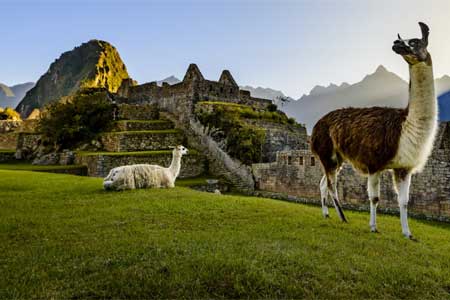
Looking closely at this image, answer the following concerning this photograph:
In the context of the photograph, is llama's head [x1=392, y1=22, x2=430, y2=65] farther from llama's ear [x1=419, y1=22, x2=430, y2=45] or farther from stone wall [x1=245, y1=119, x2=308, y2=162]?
stone wall [x1=245, y1=119, x2=308, y2=162]

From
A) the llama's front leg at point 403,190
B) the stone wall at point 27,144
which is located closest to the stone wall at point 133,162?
the stone wall at point 27,144

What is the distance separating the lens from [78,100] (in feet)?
83.0

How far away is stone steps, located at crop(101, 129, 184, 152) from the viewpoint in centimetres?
2071

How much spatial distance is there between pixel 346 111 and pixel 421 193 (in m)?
6.73

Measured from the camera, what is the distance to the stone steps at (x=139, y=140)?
2071 cm

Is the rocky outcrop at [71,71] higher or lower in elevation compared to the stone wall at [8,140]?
higher

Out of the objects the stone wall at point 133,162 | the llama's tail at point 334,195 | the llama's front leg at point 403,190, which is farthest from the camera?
the stone wall at point 133,162

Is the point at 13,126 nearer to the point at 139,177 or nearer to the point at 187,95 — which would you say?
the point at 187,95

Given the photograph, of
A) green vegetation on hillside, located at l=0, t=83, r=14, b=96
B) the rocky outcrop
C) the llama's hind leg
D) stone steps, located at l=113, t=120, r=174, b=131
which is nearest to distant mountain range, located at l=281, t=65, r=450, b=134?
stone steps, located at l=113, t=120, r=174, b=131

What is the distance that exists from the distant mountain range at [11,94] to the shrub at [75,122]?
3600 inches

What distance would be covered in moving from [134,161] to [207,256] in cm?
1542

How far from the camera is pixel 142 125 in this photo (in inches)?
910

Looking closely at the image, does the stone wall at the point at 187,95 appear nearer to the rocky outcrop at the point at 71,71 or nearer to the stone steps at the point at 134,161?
the stone steps at the point at 134,161

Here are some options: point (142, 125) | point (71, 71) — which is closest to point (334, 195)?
point (142, 125)
